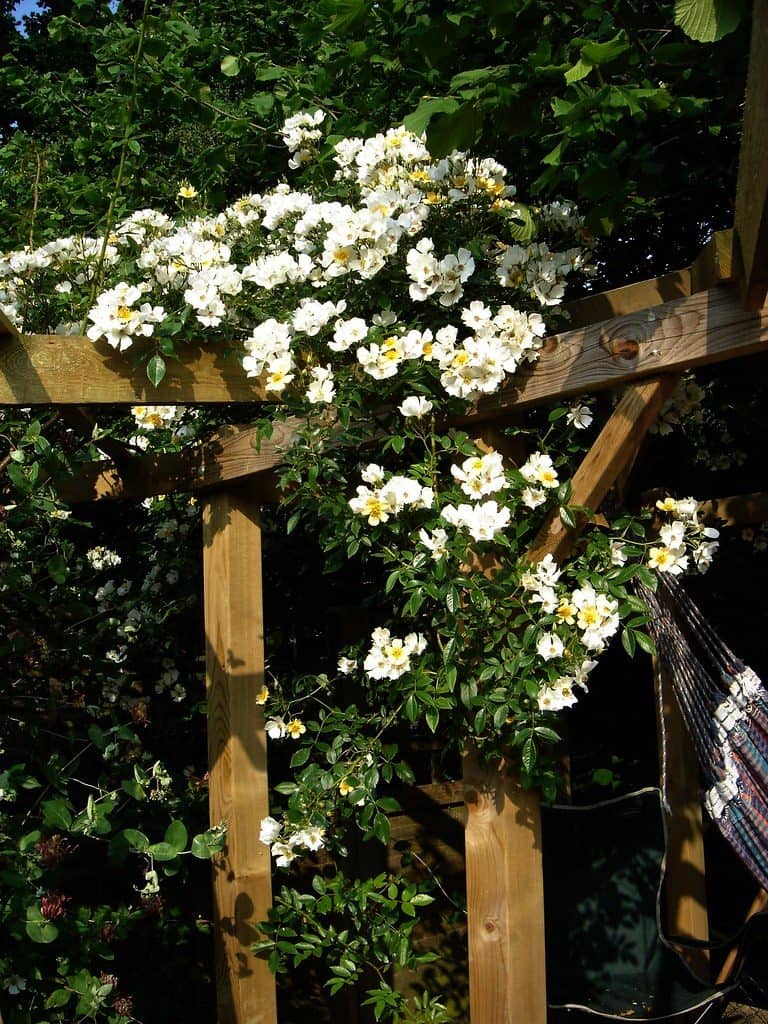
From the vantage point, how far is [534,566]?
1.92 m

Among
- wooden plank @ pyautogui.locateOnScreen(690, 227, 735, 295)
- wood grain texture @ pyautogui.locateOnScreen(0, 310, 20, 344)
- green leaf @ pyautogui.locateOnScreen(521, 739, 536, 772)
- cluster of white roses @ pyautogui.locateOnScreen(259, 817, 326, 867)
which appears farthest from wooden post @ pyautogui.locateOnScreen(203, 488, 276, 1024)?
wooden plank @ pyautogui.locateOnScreen(690, 227, 735, 295)

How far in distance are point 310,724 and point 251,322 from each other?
2.80ft

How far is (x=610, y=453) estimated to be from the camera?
1894 millimetres

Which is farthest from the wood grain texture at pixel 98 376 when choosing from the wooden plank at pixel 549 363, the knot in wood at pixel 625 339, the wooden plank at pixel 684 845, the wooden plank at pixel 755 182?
the wooden plank at pixel 684 845

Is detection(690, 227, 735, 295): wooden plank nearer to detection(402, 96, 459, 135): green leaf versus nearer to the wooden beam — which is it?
the wooden beam

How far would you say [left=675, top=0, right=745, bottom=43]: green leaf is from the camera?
4.05 feet

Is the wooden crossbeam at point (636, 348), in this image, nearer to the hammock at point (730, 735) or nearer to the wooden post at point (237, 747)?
the wooden post at point (237, 747)

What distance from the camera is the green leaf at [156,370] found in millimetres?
2014

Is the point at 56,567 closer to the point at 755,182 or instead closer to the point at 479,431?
the point at 479,431

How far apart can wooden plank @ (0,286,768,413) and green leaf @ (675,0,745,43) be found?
1.63ft

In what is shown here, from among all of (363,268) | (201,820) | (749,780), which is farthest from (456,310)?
(201,820)

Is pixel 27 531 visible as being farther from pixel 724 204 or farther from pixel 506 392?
pixel 724 204

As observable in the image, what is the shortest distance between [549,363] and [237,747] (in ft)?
3.92

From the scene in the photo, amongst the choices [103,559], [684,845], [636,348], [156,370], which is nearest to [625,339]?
[636,348]
